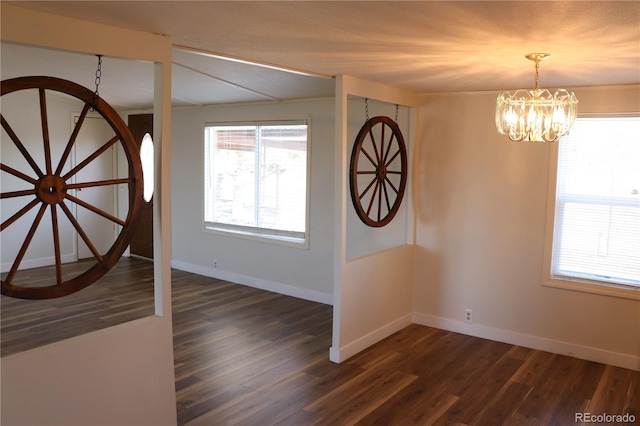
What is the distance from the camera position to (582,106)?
4.18 meters

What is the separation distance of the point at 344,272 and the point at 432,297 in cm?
133

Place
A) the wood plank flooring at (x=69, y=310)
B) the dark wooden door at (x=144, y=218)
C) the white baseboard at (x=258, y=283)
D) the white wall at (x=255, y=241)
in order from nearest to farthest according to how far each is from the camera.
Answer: the wood plank flooring at (x=69, y=310) < the white wall at (x=255, y=241) < the white baseboard at (x=258, y=283) < the dark wooden door at (x=144, y=218)

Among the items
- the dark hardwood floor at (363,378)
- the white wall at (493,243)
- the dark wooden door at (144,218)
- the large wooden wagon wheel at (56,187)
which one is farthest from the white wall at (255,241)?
the large wooden wagon wheel at (56,187)

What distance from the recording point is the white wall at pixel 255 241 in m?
5.63

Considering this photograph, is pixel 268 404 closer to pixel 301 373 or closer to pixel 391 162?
pixel 301 373

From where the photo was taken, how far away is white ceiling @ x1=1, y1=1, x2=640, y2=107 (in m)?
2.08

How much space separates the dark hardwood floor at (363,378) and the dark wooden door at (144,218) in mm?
2357

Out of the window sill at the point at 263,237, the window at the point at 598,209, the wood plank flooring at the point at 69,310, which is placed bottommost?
the wood plank flooring at the point at 69,310

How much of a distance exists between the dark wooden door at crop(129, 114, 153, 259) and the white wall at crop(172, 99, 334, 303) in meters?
0.52

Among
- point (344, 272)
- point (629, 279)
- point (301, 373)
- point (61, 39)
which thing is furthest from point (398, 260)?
point (61, 39)

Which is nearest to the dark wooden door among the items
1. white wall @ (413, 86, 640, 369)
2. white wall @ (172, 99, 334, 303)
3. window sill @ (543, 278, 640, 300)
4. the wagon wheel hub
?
white wall @ (172, 99, 334, 303)

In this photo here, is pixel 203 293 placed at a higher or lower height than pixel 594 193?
lower

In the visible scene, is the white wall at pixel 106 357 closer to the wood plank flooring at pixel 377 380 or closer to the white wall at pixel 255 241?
the wood plank flooring at pixel 377 380

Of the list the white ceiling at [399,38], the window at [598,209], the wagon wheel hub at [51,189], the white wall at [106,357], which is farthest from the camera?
the window at [598,209]
